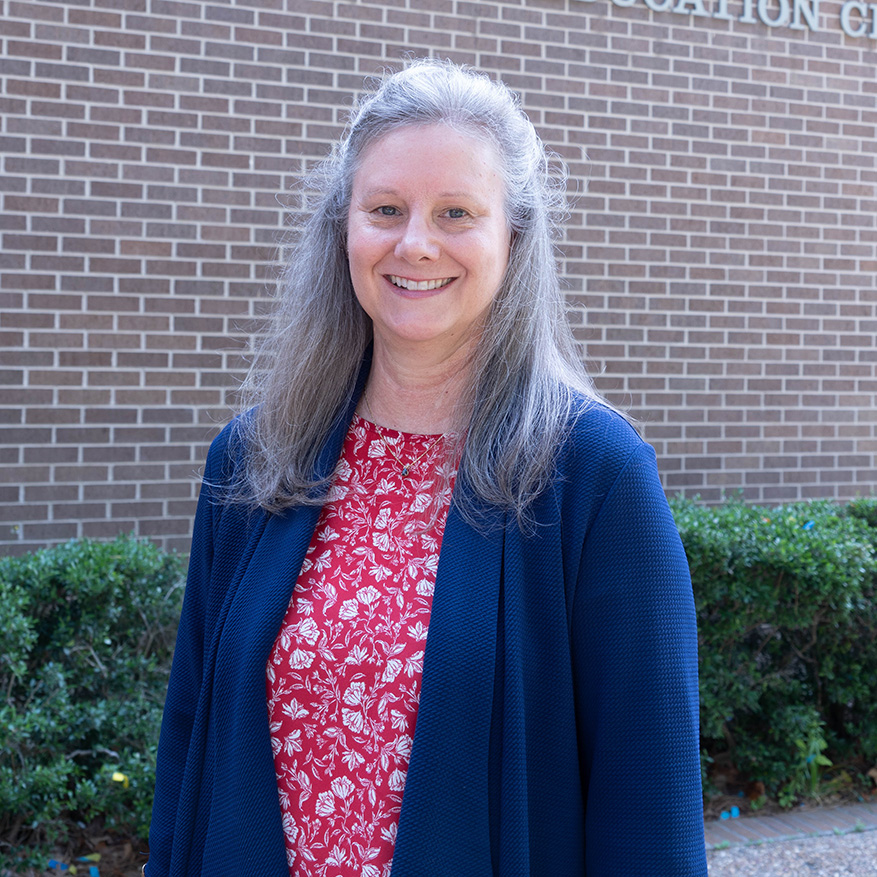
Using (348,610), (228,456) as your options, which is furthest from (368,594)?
(228,456)

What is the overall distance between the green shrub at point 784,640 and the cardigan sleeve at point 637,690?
2599mm

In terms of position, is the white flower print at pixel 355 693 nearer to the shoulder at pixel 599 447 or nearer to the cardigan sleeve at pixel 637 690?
the cardigan sleeve at pixel 637 690

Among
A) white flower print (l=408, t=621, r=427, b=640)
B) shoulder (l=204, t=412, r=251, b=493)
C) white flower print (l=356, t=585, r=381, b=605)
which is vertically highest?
shoulder (l=204, t=412, r=251, b=493)

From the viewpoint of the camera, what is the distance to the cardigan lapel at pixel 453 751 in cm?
153

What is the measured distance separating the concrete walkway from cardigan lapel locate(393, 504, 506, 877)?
2.75 metres

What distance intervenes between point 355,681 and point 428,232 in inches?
31.7

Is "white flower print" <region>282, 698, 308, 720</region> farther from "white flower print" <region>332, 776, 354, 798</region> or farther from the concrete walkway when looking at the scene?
the concrete walkway

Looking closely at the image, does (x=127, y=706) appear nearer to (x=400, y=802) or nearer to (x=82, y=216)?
(x=400, y=802)

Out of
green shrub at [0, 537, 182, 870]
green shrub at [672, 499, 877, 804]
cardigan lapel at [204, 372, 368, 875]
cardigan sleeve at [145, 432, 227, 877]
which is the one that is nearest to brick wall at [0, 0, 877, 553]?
green shrub at [0, 537, 182, 870]

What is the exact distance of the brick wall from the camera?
4.71 metres

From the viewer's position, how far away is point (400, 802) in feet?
5.35

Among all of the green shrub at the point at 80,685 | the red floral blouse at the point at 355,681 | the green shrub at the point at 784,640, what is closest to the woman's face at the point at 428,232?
the red floral blouse at the point at 355,681

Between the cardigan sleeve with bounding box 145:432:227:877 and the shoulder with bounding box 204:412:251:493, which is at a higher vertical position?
the shoulder with bounding box 204:412:251:493

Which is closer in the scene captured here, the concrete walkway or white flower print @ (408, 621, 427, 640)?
white flower print @ (408, 621, 427, 640)
